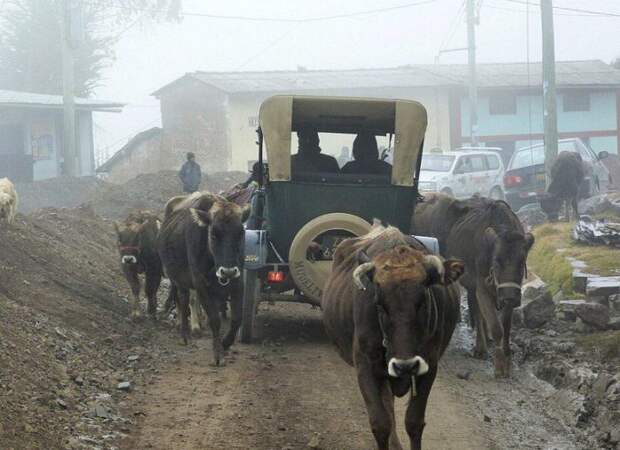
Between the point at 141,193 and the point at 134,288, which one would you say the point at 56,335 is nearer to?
the point at 134,288

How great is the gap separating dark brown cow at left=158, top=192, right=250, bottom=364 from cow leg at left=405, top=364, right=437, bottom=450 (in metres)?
4.71

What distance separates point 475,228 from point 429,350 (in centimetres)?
565

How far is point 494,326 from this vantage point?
1167 cm

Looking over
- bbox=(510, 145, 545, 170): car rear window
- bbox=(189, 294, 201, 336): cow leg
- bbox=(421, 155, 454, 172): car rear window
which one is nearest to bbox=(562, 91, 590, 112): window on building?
bbox=(421, 155, 454, 172): car rear window

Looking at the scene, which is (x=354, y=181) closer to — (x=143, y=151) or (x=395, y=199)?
(x=395, y=199)

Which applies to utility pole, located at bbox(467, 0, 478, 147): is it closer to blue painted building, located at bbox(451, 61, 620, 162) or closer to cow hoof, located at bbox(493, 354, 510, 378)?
blue painted building, located at bbox(451, 61, 620, 162)

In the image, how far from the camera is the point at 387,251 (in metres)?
7.21

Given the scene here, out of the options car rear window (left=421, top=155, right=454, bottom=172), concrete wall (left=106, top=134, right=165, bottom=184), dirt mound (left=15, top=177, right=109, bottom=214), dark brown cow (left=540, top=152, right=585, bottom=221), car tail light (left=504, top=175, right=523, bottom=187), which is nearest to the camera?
dark brown cow (left=540, top=152, right=585, bottom=221)

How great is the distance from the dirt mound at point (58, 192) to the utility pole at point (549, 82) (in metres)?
15.4

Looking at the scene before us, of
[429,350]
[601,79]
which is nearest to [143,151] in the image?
[601,79]

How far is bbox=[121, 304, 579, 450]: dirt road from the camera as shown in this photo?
877cm

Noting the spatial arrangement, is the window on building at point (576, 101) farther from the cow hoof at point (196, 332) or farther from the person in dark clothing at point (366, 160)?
Result: the cow hoof at point (196, 332)

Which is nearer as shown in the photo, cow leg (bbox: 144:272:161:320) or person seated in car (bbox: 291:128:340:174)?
person seated in car (bbox: 291:128:340:174)

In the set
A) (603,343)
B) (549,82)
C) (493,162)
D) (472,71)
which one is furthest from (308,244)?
(472,71)
